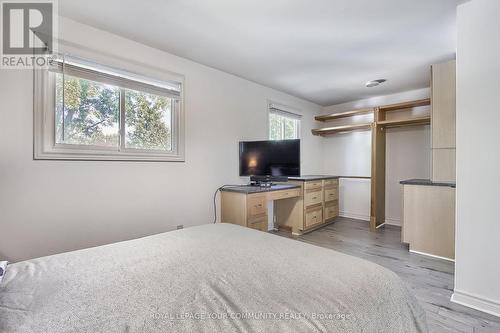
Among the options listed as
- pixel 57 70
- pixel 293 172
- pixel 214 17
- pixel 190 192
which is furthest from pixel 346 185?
pixel 57 70

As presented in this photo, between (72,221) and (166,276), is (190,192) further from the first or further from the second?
(166,276)

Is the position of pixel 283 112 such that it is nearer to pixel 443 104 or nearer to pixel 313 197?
pixel 313 197

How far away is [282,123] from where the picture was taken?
4.37 m

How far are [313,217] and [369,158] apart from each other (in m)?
1.83

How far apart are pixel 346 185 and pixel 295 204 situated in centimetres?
182

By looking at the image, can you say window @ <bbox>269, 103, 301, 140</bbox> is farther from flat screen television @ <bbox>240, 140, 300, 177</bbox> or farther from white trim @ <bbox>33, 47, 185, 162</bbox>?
white trim @ <bbox>33, 47, 185, 162</bbox>

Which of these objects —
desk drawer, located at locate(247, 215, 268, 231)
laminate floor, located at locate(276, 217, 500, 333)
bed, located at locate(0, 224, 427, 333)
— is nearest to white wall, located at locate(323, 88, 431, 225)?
laminate floor, located at locate(276, 217, 500, 333)

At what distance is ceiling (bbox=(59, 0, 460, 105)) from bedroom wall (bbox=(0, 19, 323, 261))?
22 centimetres

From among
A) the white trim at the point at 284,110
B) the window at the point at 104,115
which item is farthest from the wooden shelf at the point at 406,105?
the window at the point at 104,115

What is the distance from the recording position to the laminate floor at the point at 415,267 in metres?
1.65

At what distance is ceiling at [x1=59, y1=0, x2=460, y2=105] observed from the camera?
191 centimetres

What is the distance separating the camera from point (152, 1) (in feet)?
6.01

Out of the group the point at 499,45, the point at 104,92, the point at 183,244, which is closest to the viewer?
the point at 183,244

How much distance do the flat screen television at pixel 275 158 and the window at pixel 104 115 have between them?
3.56 feet
